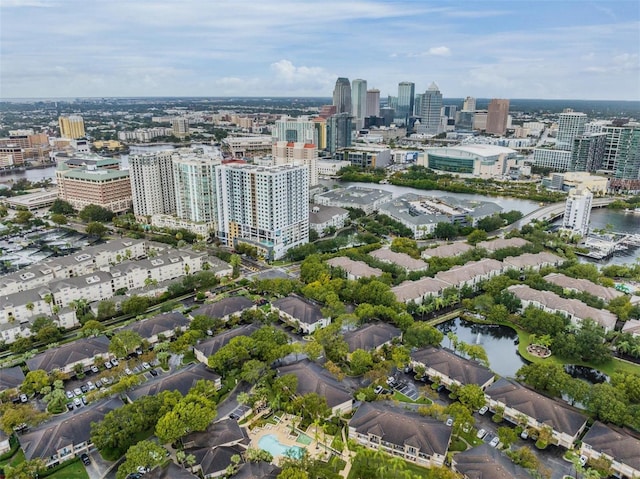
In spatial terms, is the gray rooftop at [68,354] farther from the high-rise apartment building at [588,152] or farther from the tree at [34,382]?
the high-rise apartment building at [588,152]

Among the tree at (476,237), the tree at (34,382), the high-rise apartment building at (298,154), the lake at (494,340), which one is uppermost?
the high-rise apartment building at (298,154)

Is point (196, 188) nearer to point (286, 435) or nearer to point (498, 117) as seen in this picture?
point (286, 435)

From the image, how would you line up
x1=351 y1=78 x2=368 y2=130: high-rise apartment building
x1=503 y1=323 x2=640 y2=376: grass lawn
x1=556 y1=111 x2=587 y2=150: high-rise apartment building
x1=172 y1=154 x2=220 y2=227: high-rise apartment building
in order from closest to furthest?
x1=503 y1=323 x2=640 y2=376: grass lawn → x1=172 y1=154 x2=220 y2=227: high-rise apartment building → x1=556 y1=111 x2=587 y2=150: high-rise apartment building → x1=351 y1=78 x2=368 y2=130: high-rise apartment building

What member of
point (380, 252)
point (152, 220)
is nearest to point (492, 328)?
point (380, 252)

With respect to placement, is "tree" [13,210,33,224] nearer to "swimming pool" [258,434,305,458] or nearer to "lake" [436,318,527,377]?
"swimming pool" [258,434,305,458]

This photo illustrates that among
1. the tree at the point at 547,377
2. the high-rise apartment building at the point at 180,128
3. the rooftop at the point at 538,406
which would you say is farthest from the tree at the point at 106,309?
the high-rise apartment building at the point at 180,128

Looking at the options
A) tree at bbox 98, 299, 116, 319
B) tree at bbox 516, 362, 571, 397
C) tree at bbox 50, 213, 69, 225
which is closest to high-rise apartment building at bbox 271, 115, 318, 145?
tree at bbox 50, 213, 69, 225

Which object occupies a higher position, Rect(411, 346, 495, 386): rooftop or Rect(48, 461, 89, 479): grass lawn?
Rect(411, 346, 495, 386): rooftop
